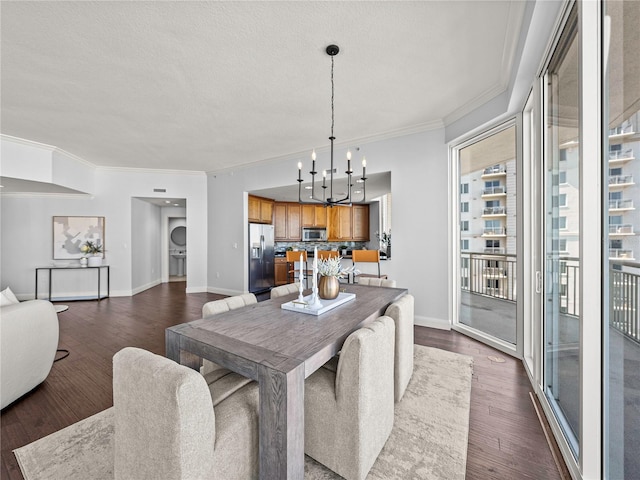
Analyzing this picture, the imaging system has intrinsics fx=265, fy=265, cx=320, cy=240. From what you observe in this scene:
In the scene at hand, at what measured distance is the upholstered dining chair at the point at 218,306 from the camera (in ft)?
5.97

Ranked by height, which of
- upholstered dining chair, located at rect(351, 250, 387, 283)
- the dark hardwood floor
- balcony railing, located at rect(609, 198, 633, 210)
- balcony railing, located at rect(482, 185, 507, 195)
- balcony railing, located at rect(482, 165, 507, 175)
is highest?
balcony railing, located at rect(482, 165, 507, 175)

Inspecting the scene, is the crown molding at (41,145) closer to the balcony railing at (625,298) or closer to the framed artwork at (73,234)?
the framed artwork at (73,234)

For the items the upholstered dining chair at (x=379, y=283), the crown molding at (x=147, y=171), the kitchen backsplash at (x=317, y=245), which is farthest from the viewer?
the kitchen backsplash at (x=317, y=245)

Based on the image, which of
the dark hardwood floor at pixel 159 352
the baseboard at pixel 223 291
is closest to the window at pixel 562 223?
the dark hardwood floor at pixel 159 352

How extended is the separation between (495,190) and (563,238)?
161 cm

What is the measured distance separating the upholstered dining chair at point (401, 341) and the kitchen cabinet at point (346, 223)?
201 inches

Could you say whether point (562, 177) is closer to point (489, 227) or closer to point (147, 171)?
point (489, 227)

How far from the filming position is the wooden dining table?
3.52ft

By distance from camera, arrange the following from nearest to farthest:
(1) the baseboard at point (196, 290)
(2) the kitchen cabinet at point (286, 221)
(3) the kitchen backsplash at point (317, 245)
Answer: (1) the baseboard at point (196, 290) → (2) the kitchen cabinet at point (286, 221) → (3) the kitchen backsplash at point (317, 245)

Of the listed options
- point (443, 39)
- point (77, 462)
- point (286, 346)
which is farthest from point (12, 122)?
point (443, 39)

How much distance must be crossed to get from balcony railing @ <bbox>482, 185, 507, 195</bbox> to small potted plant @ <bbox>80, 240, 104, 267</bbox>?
7.09m

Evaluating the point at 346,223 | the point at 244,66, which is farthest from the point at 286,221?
the point at 244,66

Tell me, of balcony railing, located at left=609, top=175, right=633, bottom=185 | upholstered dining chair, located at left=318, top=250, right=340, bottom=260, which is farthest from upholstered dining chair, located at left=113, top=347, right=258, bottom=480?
upholstered dining chair, located at left=318, top=250, right=340, bottom=260

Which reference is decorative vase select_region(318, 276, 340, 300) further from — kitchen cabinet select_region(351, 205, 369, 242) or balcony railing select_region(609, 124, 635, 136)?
kitchen cabinet select_region(351, 205, 369, 242)
